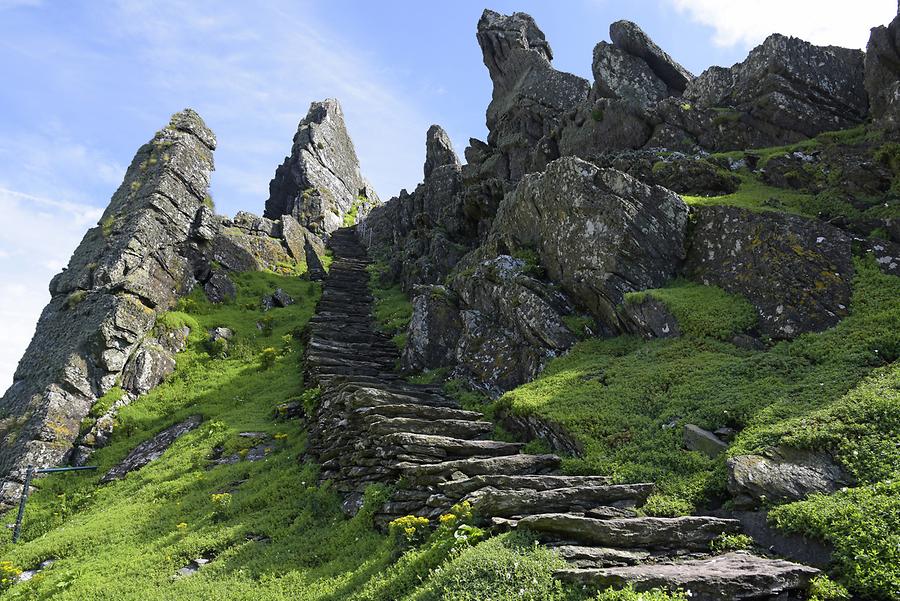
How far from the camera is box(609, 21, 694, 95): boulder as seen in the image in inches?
1690

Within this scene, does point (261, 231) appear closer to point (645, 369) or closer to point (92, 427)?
point (92, 427)

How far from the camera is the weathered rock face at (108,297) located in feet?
90.3

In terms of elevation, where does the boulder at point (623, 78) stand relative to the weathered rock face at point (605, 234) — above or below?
above

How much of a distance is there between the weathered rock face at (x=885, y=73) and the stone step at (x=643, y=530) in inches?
958

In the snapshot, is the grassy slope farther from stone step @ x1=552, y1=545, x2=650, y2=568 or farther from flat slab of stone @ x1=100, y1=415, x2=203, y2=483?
flat slab of stone @ x1=100, y1=415, x2=203, y2=483

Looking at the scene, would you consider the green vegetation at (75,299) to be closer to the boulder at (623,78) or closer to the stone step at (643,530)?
the stone step at (643,530)

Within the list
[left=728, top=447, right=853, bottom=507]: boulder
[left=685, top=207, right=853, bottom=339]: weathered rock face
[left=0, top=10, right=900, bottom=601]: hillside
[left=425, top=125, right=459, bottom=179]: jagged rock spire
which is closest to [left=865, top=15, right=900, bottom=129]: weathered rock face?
[left=0, top=10, right=900, bottom=601]: hillside

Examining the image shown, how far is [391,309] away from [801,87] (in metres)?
29.5

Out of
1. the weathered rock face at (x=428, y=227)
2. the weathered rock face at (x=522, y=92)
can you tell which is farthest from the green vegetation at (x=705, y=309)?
the weathered rock face at (x=522, y=92)

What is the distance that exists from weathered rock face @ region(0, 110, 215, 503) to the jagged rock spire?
3021cm

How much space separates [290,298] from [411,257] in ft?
35.3

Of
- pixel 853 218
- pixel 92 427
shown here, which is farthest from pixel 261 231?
pixel 853 218

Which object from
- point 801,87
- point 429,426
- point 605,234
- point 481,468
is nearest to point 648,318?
point 605,234

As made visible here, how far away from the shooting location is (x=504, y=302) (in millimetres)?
25156
